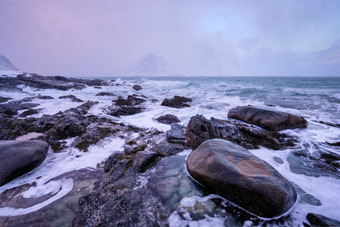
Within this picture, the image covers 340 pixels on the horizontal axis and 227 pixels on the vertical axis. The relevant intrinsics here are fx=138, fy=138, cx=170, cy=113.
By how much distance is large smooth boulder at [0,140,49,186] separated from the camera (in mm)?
3240

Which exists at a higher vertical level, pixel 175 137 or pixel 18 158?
pixel 18 158

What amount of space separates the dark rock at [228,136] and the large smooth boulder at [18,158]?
14.7 ft

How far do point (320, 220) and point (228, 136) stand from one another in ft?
9.65

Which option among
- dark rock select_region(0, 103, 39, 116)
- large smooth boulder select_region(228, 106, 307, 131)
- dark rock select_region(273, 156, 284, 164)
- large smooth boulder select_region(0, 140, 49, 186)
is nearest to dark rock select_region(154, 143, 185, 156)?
dark rock select_region(273, 156, 284, 164)

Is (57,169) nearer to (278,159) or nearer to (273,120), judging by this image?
(278,159)

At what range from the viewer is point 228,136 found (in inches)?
199

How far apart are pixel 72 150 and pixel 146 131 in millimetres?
2842

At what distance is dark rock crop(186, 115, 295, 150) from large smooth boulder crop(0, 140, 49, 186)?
4475mm

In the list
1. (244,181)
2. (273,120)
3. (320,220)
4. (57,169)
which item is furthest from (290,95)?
(57,169)

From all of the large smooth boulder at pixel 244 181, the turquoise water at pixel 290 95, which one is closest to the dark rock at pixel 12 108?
the large smooth boulder at pixel 244 181

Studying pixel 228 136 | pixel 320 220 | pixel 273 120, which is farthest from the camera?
pixel 273 120

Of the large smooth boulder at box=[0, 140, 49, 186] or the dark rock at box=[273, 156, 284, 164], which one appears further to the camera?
the dark rock at box=[273, 156, 284, 164]

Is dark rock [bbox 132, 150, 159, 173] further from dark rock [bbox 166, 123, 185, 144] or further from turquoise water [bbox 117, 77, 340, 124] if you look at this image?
turquoise water [bbox 117, 77, 340, 124]

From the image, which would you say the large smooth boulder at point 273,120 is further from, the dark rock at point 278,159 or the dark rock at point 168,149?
the dark rock at point 168,149
